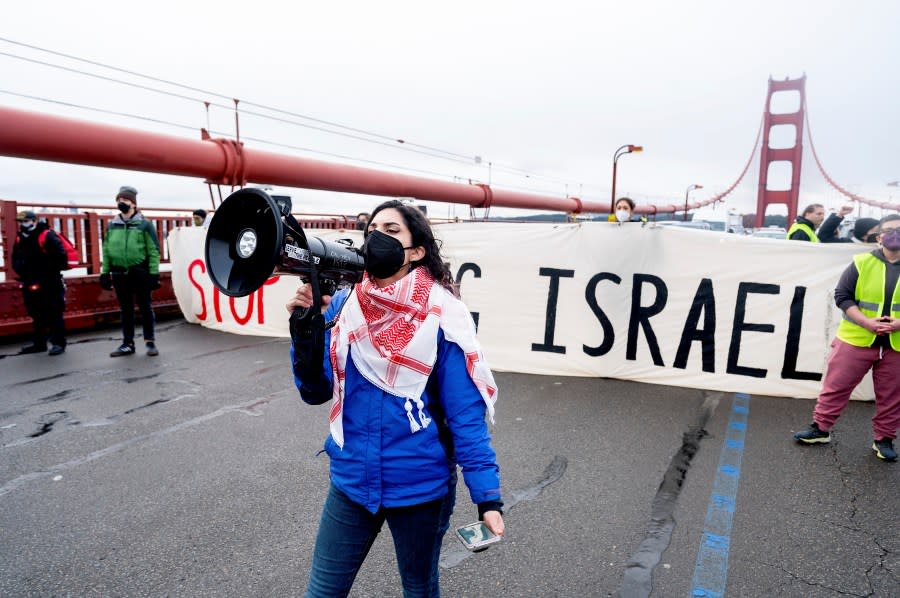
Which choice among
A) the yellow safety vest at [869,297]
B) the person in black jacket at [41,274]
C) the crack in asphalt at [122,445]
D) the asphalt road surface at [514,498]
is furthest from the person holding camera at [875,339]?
the person in black jacket at [41,274]

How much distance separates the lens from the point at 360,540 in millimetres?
1718

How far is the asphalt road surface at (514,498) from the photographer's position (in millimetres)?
2527

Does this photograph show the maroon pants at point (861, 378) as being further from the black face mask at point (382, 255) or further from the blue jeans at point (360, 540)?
the black face mask at point (382, 255)

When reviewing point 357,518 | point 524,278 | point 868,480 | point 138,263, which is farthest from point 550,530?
point 138,263

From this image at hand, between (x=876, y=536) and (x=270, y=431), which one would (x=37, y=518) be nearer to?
(x=270, y=431)

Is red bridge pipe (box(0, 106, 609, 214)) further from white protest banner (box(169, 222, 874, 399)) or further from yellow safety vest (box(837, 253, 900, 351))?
yellow safety vest (box(837, 253, 900, 351))

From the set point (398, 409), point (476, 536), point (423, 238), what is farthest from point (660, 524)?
point (423, 238)

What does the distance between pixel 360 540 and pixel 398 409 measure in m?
0.41

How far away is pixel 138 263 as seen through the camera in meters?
6.69

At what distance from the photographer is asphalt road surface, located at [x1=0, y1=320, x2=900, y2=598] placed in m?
2.53

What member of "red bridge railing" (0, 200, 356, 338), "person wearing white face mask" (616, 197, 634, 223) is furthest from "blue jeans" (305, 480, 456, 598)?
"red bridge railing" (0, 200, 356, 338)

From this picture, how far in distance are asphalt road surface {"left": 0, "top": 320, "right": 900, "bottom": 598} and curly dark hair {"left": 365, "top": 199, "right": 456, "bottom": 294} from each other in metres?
1.42

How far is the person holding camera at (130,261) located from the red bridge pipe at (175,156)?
10.7 feet

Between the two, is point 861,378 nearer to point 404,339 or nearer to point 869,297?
point 869,297
